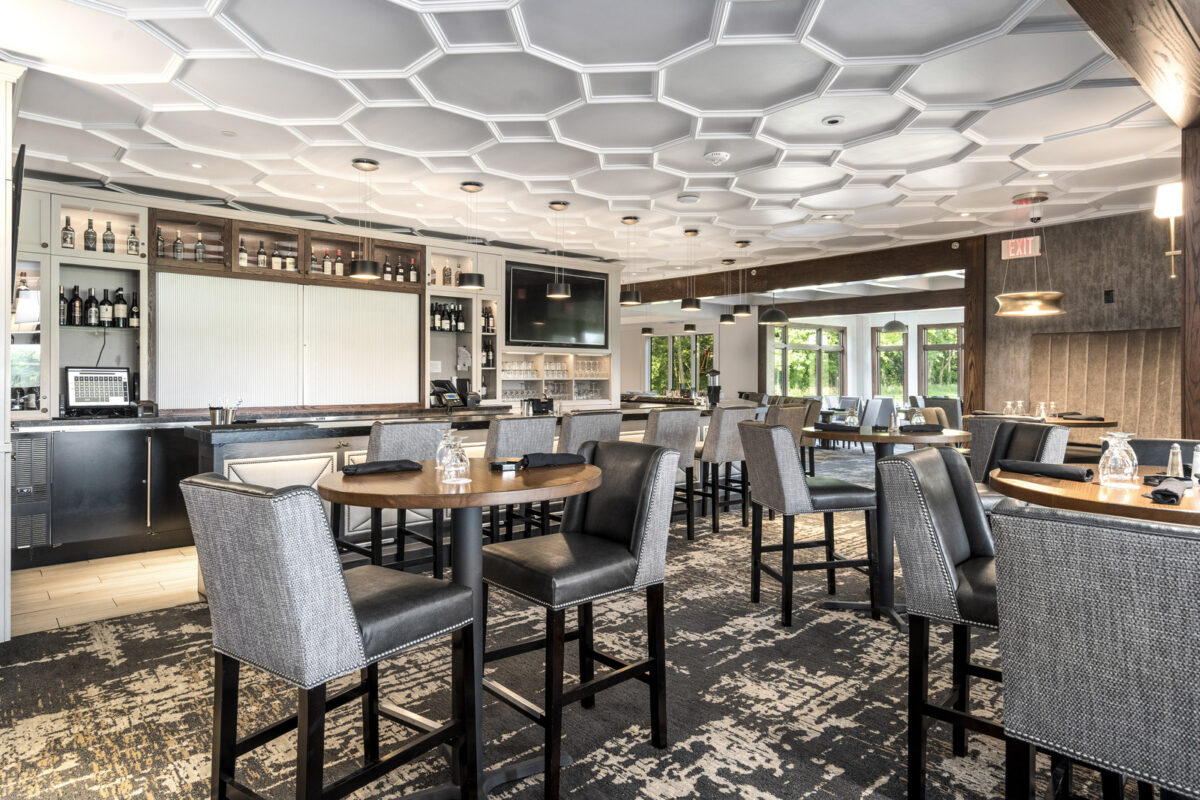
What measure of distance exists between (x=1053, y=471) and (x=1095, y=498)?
491 mm

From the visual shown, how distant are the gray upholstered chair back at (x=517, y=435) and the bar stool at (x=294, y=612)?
1935 millimetres

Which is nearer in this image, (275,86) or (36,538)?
(275,86)

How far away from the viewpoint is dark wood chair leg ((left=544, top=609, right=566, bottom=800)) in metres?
1.95

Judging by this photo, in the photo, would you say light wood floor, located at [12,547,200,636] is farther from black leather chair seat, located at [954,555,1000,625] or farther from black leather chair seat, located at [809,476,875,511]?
black leather chair seat, located at [954,555,1000,625]

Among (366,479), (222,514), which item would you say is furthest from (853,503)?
(222,514)

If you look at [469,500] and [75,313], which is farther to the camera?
[75,313]

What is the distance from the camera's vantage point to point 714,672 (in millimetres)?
2875

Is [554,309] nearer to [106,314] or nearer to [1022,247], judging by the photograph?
[106,314]

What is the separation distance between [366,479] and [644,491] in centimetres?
93

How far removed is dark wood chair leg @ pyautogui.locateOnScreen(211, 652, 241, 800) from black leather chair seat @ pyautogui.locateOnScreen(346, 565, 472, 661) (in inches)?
14.3

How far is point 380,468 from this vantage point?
2326 mm

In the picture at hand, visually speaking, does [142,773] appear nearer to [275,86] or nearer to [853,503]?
[853,503]

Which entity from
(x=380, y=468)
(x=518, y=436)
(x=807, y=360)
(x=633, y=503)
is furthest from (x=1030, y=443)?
(x=807, y=360)

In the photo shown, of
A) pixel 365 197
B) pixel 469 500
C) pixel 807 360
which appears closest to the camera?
pixel 469 500
